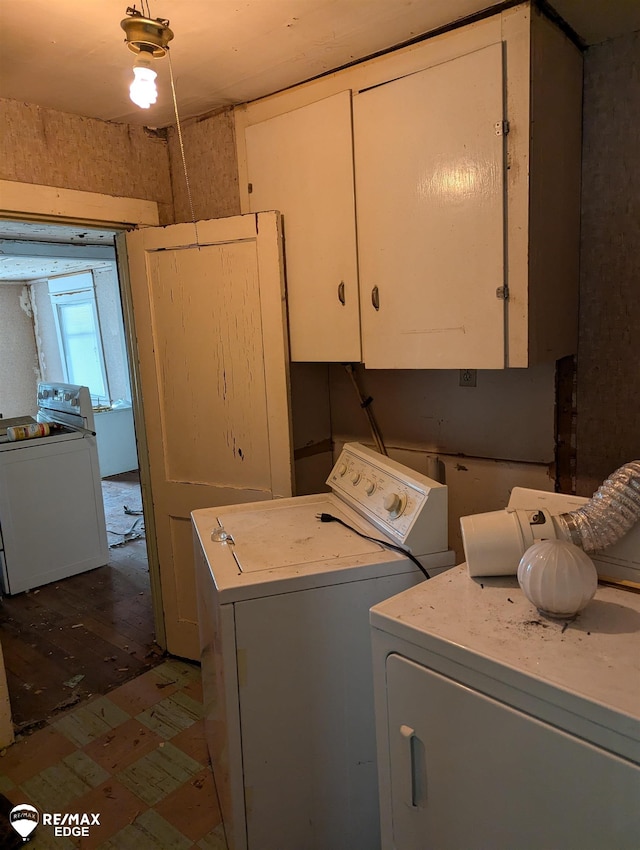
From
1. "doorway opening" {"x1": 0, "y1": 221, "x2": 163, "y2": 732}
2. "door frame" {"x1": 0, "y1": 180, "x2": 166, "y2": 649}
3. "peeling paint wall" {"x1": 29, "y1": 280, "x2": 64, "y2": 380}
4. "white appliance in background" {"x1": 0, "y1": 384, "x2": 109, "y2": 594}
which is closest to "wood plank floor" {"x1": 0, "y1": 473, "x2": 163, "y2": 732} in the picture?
"doorway opening" {"x1": 0, "y1": 221, "x2": 163, "y2": 732}

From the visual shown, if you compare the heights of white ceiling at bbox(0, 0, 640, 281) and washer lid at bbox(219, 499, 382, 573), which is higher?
white ceiling at bbox(0, 0, 640, 281)

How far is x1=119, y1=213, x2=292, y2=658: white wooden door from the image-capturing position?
2.13 metres

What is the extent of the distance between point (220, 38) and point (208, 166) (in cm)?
72

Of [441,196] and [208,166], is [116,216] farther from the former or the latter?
[441,196]

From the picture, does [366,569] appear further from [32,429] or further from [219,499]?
[32,429]

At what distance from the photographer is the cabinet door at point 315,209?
6.19 feet

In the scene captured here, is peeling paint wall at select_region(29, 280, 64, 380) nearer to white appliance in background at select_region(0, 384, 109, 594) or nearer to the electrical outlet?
white appliance in background at select_region(0, 384, 109, 594)

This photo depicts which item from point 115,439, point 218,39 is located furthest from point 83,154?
point 115,439

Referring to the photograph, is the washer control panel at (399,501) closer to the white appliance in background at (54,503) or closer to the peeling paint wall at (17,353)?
the white appliance in background at (54,503)

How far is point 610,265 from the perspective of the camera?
1785 millimetres

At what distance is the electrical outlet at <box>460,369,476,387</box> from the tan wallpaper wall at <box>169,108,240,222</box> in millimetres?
1094

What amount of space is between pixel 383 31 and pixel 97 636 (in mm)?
2810

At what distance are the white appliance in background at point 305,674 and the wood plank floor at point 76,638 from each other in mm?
1165

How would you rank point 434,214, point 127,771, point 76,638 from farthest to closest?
point 76,638 → point 127,771 → point 434,214
